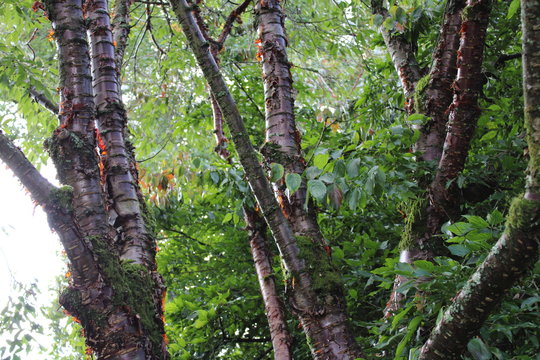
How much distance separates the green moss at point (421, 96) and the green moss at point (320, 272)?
1.17 meters

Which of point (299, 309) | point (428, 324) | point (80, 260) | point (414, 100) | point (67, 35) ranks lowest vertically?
point (428, 324)

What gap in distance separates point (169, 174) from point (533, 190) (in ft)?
11.3

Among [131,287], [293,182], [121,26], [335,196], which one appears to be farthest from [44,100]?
[335,196]

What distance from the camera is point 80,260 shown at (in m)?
2.23

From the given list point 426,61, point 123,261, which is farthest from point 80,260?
point 426,61

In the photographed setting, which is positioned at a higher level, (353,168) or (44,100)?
(44,100)

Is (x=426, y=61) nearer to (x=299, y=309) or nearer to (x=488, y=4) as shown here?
(x=488, y=4)

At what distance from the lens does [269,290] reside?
127 inches

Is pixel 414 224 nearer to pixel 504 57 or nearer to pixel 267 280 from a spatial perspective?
pixel 267 280

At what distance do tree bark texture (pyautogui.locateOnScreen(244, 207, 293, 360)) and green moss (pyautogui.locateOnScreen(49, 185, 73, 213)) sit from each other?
1.43 meters

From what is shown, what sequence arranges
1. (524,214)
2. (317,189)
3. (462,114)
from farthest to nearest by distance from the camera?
(462,114), (317,189), (524,214)

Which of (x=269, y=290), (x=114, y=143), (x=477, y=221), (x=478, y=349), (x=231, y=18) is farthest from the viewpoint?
(x=231, y=18)

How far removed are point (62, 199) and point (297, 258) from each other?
1049 mm

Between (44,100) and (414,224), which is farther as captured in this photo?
(44,100)
